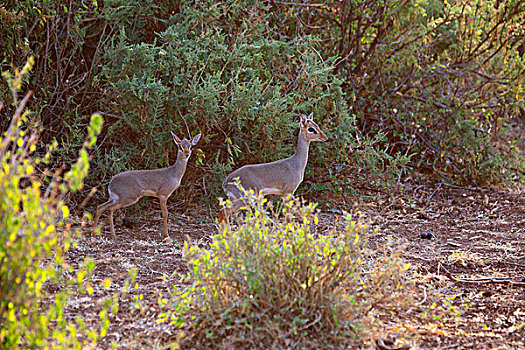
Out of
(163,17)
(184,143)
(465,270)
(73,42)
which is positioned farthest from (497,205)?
(73,42)

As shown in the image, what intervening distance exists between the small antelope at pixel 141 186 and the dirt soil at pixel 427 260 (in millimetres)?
287

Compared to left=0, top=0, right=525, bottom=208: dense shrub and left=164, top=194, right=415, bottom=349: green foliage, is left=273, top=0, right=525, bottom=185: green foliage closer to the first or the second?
left=0, top=0, right=525, bottom=208: dense shrub

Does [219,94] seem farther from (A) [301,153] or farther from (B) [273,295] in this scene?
(B) [273,295]

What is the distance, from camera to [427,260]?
5.16 m

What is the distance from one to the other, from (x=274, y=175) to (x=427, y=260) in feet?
5.47

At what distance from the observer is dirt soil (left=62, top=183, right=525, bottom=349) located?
3.39 metres

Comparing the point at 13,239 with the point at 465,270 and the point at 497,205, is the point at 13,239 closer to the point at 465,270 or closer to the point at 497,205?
the point at 465,270

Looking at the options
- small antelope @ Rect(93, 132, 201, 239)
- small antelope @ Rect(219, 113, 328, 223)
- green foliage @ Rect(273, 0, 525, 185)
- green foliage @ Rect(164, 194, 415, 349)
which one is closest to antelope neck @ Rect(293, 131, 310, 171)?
small antelope @ Rect(219, 113, 328, 223)

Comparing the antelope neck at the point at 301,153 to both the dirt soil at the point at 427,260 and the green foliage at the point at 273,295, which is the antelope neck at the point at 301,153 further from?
the green foliage at the point at 273,295

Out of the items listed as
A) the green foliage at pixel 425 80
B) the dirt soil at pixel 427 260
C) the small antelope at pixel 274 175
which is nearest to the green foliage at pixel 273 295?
the dirt soil at pixel 427 260

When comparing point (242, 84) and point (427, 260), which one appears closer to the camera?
point (427, 260)

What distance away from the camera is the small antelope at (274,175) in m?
5.68

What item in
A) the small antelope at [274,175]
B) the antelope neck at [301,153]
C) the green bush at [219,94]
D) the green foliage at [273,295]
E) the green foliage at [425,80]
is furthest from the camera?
the green foliage at [425,80]

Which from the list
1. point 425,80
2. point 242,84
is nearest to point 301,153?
point 242,84
